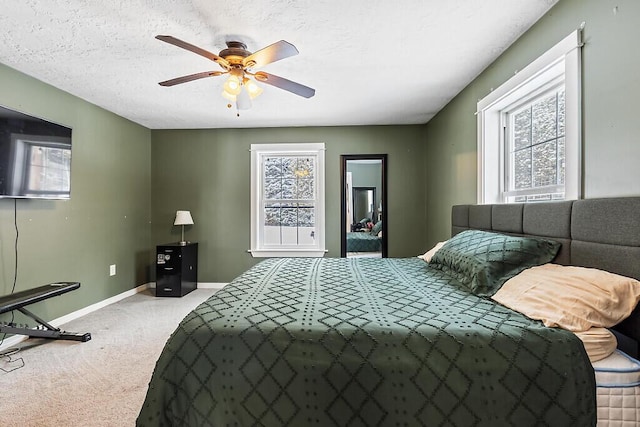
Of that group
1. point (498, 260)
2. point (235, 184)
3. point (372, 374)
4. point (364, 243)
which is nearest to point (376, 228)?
point (364, 243)

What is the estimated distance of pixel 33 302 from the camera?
2434mm

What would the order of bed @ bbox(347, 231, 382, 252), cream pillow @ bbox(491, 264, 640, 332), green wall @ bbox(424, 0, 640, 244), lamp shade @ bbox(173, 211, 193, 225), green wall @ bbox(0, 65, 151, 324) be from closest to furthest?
cream pillow @ bbox(491, 264, 640, 332) → green wall @ bbox(424, 0, 640, 244) → green wall @ bbox(0, 65, 151, 324) → lamp shade @ bbox(173, 211, 193, 225) → bed @ bbox(347, 231, 382, 252)

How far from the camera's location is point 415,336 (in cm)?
116

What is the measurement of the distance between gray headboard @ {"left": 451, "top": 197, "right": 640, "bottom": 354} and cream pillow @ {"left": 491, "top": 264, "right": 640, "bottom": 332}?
79mm

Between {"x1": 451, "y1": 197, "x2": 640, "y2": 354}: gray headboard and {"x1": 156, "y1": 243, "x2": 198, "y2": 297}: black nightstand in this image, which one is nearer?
{"x1": 451, "y1": 197, "x2": 640, "y2": 354}: gray headboard

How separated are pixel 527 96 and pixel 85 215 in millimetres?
4567

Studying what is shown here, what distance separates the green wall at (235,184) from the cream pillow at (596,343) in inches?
135

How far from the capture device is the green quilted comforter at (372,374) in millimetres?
1072

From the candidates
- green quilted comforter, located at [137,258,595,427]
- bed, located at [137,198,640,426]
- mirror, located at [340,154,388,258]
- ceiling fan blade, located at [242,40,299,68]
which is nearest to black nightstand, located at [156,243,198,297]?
mirror, located at [340,154,388,258]

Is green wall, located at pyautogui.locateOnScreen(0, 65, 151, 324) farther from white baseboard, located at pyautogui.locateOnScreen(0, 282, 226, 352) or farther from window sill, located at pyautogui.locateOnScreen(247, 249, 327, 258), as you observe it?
window sill, located at pyautogui.locateOnScreen(247, 249, 327, 258)

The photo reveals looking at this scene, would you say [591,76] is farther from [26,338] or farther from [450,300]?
[26,338]

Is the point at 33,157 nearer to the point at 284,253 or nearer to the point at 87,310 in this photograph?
the point at 87,310

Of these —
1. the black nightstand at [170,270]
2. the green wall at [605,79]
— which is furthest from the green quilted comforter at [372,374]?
the black nightstand at [170,270]

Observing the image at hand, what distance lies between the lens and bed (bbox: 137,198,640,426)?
1.07 meters
